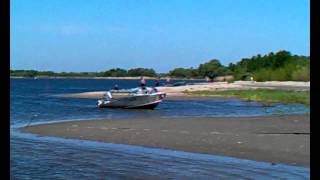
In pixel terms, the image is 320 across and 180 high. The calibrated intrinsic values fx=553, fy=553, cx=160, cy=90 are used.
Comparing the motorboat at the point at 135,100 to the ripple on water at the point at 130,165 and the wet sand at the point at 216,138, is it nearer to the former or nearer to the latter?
the wet sand at the point at 216,138

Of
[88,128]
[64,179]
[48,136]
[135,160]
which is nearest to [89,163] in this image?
[135,160]

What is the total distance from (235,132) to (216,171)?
9630 millimetres

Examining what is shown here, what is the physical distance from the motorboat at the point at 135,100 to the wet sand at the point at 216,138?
1799 centimetres

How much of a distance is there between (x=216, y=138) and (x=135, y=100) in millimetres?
25030

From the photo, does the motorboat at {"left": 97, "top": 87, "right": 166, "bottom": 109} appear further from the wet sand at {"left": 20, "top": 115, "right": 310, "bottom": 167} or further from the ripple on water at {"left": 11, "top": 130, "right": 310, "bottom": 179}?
the ripple on water at {"left": 11, "top": 130, "right": 310, "bottom": 179}

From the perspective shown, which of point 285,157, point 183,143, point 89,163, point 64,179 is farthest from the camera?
point 183,143

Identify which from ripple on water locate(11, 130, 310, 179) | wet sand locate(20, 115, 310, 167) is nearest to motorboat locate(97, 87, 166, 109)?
wet sand locate(20, 115, 310, 167)

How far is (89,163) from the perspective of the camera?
44.4 ft

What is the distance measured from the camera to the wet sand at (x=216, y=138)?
50.4ft

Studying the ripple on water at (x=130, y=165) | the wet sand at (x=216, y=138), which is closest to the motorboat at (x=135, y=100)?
the wet sand at (x=216, y=138)

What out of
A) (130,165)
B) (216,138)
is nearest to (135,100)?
(216,138)

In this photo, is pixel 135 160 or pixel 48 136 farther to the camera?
pixel 48 136
